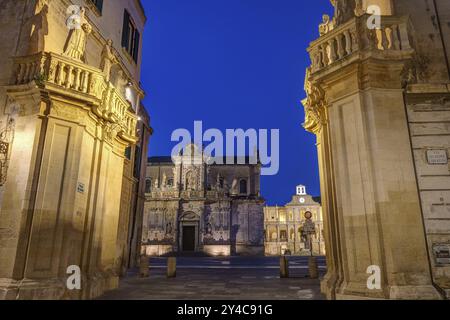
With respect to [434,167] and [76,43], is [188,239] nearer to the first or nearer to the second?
[76,43]

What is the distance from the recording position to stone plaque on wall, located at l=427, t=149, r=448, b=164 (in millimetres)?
7203

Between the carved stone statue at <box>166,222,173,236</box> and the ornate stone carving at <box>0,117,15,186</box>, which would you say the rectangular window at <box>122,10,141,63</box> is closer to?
the ornate stone carving at <box>0,117,15,186</box>

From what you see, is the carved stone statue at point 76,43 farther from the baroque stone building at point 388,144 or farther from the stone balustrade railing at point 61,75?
the baroque stone building at point 388,144

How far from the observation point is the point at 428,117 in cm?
753

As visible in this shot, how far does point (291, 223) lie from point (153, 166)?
3566 cm

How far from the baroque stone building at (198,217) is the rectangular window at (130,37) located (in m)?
35.0

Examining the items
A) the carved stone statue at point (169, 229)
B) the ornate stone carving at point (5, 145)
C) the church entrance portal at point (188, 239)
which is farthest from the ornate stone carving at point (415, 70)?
the carved stone statue at point (169, 229)

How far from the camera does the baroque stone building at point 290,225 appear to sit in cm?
7062

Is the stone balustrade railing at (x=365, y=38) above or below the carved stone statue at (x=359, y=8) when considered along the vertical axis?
below

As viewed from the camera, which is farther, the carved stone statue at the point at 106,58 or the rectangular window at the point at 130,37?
the rectangular window at the point at 130,37

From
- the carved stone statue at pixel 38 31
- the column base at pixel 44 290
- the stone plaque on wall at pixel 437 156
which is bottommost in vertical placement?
the column base at pixel 44 290

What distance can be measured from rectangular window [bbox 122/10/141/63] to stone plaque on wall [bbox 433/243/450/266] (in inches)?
578
